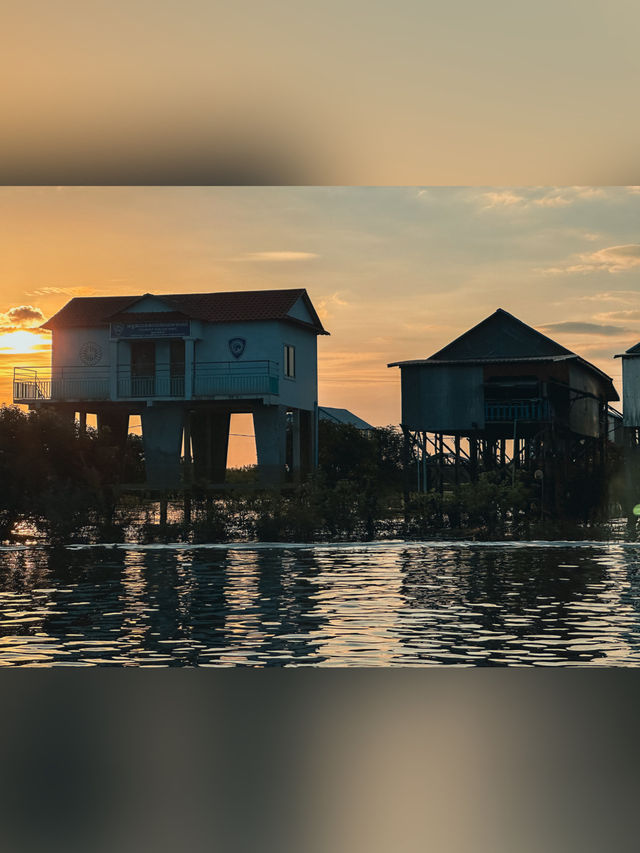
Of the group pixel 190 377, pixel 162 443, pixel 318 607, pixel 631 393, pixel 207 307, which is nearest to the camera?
pixel 318 607

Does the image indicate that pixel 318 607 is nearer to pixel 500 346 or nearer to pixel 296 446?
pixel 296 446

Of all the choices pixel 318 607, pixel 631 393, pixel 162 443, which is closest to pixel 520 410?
pixel 631 393

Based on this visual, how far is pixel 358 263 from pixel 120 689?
12.5 feet

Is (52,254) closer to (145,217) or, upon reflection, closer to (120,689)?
(145,217)

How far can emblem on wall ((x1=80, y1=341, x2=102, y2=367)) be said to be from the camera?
10758 millimetres

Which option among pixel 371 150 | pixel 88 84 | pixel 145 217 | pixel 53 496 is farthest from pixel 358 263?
pixel 53 496

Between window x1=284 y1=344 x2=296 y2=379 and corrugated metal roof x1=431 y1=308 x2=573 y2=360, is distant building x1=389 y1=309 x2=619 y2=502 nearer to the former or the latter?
corrugated metal roof x1=431 y1=308 x2=573 y2=360

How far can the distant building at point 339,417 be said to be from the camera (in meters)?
9.22

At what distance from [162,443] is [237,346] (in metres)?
1.39

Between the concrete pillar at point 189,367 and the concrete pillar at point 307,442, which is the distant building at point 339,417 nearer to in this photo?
the concrete pillar at point 307,442

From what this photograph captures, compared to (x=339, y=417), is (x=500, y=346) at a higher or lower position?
higher

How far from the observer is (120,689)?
15.7 ft

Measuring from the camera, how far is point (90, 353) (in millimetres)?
10914

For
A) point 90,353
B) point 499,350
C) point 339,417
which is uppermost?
point 499,350
